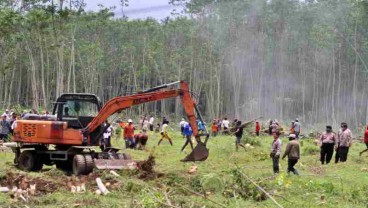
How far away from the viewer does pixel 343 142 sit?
20062 millimetres

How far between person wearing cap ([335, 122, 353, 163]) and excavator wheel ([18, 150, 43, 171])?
9.37m

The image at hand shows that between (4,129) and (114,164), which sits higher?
(4,129)

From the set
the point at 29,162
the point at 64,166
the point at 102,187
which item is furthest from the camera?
the point at 64,166

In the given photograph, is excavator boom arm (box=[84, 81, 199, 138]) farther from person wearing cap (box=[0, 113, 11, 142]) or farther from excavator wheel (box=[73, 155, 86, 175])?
person wearing cap (box=[0, 113, 11, 142])

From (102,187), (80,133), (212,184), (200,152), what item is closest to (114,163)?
(80,133)

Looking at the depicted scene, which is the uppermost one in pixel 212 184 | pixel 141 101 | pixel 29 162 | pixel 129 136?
pixel 141 101

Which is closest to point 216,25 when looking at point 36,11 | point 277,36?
point 277,36

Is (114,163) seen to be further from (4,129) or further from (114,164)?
(4,129)

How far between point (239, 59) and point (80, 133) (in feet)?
169

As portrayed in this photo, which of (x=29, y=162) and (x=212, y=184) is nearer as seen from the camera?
(x=212, y=184)

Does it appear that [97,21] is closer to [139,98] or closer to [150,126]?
[150,126]

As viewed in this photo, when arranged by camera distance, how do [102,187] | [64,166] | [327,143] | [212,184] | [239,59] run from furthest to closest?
[239,59]
[327,143]
[64,166]
[212,184]
[102,187]

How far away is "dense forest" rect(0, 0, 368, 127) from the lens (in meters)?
61.3

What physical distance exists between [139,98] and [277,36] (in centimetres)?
5306
